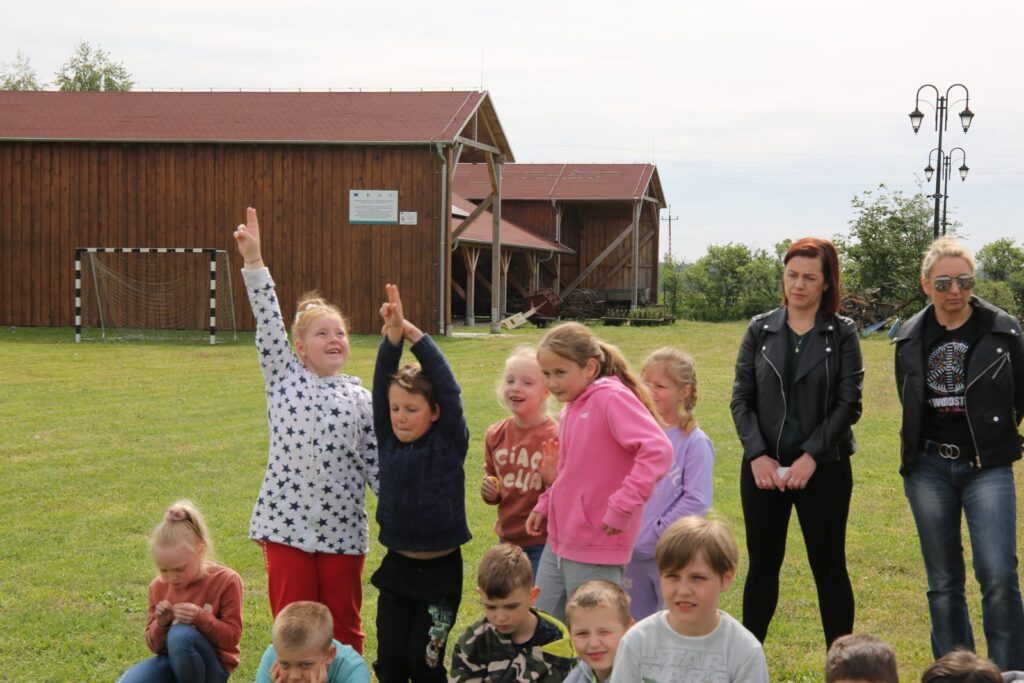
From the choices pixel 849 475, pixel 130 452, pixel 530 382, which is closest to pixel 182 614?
pixel 530 382

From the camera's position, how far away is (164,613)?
4066 millimetres

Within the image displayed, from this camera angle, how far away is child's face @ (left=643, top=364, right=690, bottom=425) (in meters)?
4.59

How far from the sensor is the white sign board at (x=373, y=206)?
79.6ft

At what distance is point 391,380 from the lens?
4336 mm

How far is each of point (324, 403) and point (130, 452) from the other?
5.96 meters

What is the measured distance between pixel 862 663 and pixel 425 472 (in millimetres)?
1762

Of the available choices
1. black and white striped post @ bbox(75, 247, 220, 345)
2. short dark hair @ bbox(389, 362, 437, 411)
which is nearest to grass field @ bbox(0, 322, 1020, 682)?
short dark hair @ bbox(389, 362, 437, 411)

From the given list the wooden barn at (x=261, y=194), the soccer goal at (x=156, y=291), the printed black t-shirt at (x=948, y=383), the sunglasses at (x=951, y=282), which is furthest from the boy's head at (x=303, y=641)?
the soccer goal at (x=156, y=291)

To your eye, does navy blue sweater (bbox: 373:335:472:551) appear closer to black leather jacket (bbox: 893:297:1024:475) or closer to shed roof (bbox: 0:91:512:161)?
black leather jacket (bbox: 893:297:1024:475)

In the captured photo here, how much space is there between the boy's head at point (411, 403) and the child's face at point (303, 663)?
2.96 feet

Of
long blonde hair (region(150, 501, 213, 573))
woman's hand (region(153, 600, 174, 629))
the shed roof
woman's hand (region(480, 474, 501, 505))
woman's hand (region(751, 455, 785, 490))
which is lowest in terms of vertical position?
woman's hand (region(153, 600, 174, 629))

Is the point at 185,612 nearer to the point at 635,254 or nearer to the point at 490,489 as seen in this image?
the point at 490,489

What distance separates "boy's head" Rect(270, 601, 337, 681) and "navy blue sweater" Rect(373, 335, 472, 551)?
1.84 ft

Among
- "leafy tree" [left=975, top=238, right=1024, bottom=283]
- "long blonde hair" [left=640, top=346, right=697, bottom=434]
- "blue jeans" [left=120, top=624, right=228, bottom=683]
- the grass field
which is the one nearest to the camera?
"blue jeans" [left=120, top=624, right=228, bottom=683]
